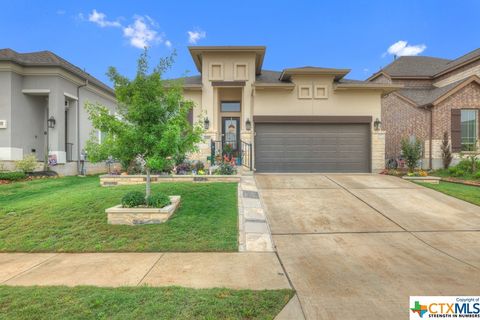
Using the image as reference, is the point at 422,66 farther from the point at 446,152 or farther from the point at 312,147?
the point at 312,147

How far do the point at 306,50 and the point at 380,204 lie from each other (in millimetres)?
17379

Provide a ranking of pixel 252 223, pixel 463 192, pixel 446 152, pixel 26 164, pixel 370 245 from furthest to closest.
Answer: pixel 446 152 → pixel 26 164 → pixel 463 192 → pixel 252 223 → pixel 370 245

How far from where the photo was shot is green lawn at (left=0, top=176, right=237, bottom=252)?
491 cm

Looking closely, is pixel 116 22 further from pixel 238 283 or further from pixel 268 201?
pixel 238 283

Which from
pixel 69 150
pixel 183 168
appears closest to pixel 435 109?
pixel 183 168

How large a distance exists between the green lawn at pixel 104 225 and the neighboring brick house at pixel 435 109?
11954mm

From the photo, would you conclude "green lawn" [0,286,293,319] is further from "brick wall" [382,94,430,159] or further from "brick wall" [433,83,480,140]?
"brick wall" [382,94,430,159]

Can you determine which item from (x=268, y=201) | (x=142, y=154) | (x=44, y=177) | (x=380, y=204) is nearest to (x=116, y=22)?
(x=44, y=177)

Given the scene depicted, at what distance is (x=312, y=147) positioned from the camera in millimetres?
12562

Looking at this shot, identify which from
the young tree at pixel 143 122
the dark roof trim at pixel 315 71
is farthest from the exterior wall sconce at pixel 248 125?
the young tree at pixel 143 122

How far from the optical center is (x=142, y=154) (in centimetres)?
608

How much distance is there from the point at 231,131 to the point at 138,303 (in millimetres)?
11132

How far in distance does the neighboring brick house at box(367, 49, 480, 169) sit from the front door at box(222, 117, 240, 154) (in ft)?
31.6

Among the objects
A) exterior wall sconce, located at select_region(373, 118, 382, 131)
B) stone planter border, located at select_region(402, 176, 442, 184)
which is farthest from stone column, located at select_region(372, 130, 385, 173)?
stone planter border, located at select_region(402, 176, 442, 184)
